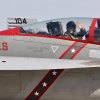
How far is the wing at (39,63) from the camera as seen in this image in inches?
244

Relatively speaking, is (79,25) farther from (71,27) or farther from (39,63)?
(39,63)

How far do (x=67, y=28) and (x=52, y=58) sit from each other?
0.82 metres

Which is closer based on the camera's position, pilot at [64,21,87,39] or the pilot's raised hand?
pilot at [64,21,87,39]

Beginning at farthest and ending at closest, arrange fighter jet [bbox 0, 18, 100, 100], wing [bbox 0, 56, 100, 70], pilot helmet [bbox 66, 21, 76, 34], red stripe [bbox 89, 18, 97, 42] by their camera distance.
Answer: pilot helmet [bbox 66, 21, 76, 34], red stripe [bbox 89, 18, 97, 42], fighter jet [bbox 0, 18, 100, 100], wing [bbox 0, 56, 100, 70]

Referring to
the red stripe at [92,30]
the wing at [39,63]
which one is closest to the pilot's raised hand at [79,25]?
the red stripe at [92,30]

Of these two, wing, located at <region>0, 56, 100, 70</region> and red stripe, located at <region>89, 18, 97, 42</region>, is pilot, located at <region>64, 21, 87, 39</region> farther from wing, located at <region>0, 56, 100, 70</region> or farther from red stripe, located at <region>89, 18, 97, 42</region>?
wing, located at <region>0, 56, 100, 70</region>

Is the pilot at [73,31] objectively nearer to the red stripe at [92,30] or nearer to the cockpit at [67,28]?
the cockpit at [67,28]

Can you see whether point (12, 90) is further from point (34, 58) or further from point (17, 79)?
point (34, 58)

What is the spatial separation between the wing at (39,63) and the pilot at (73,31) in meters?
0.64

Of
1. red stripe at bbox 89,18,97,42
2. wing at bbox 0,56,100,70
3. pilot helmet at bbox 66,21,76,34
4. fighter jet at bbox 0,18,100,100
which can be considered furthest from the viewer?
pilot helmet at bbox 66,21,76,34

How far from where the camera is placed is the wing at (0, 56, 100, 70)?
620 cm

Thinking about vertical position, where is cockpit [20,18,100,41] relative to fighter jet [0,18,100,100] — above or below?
above

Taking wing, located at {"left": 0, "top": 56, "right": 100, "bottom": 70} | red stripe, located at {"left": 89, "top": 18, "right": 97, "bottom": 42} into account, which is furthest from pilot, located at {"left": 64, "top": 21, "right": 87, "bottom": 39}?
wing, located at {"left": 0, "top": 56, "right": 100, "bottom": 70}

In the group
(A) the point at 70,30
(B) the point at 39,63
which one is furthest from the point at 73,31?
(B) the point at 39,63
